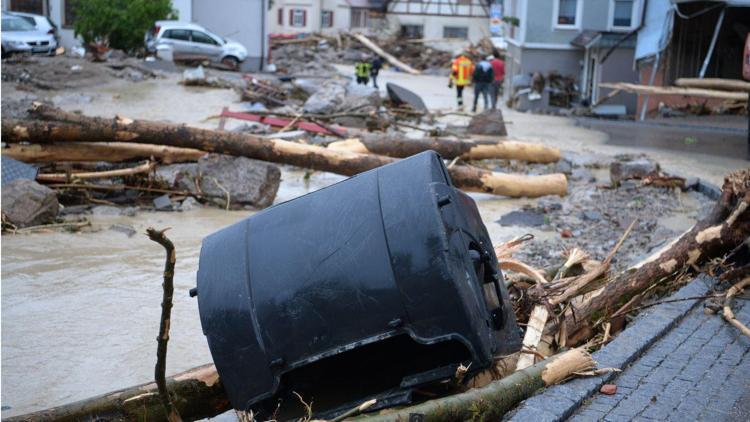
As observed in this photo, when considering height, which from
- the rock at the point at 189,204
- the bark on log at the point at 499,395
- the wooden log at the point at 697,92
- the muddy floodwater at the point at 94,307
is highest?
the wooden log at the point at 697,92

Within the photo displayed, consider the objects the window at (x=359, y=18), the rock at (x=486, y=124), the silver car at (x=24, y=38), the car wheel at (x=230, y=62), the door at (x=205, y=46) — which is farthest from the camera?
the window at (x=359, y=18)

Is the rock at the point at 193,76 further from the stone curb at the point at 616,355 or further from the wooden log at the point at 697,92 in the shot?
the stone curb at the point at 616,355

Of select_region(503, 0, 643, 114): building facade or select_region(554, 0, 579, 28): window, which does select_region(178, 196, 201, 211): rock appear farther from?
select_region(554, 0, 579, 28): window

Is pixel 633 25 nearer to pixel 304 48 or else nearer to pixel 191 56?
pixel 191 56

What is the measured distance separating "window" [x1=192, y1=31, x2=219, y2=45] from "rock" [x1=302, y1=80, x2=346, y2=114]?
10606 millimetres

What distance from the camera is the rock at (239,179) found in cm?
1257

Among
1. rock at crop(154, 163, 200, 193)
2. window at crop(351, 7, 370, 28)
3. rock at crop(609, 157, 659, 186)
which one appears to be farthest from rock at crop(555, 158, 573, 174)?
window at crop(351, 7, 370, 28)

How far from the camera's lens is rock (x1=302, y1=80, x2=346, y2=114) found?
2105cm

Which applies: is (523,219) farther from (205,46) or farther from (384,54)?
(384,54)

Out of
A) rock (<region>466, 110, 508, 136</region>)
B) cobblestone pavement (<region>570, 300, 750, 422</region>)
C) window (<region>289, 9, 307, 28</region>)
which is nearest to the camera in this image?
cobblestone pavement (<region>570, 300, 750, 422</region>)

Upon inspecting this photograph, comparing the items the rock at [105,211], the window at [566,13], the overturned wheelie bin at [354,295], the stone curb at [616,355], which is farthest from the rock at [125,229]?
the window at [566,13]

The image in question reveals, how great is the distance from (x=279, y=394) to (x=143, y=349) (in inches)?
140

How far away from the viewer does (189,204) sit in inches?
494

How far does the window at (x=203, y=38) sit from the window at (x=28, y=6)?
7529 mm
